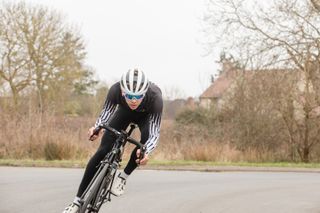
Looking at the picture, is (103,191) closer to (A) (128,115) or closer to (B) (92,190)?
(B) (92,190)

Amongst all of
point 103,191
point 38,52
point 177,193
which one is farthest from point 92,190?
point 38,52

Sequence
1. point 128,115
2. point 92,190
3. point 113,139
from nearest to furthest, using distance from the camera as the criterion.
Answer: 1. point 92,190
2. point 113,139
3. point 128,115

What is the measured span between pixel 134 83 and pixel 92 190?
44.1 inches

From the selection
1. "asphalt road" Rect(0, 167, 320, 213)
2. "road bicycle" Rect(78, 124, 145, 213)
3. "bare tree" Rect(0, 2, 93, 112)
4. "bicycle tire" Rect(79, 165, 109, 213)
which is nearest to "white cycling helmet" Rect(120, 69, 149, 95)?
"road bicycle" Rect(78, 124, 145, 213)

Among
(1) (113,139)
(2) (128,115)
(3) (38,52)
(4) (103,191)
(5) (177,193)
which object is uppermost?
(3) (38,52)

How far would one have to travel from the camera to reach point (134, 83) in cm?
593

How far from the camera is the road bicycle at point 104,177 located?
19.3 ft

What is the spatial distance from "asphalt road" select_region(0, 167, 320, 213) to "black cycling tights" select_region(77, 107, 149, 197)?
1.99 meters

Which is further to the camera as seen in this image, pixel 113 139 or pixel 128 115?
pixel 128 115

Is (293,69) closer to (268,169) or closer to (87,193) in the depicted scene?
(268,169)

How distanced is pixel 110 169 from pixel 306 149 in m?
20.8

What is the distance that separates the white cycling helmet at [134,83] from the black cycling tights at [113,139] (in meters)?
0.69

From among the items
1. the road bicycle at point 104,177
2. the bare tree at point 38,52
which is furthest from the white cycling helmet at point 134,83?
the bare tree at point 38,52

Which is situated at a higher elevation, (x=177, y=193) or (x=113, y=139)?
(x=113, y=139)
